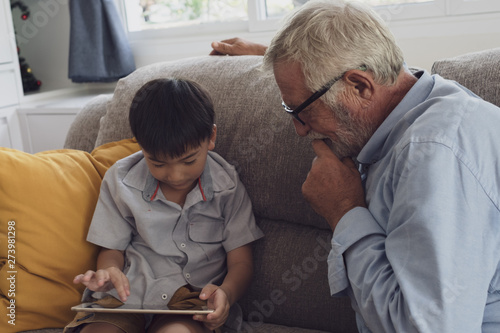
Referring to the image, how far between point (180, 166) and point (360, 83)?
20.2 inches

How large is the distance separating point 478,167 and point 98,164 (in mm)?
1085

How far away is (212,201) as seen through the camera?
1521mm

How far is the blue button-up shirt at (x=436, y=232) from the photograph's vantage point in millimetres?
896

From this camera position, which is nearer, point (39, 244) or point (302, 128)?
point (302, 128)

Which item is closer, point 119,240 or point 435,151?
point 435,151

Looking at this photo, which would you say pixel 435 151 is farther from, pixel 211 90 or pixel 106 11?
pixel 106 11

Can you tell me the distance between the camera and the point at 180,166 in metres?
1.42

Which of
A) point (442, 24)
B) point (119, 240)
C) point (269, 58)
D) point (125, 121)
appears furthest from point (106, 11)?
point (269, 58)

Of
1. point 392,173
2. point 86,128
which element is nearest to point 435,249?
point 392,173

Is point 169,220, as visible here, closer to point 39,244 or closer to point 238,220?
point 238,220

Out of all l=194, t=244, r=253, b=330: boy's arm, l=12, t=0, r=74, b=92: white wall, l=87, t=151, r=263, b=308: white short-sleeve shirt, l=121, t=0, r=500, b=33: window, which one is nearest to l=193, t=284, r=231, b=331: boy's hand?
l=194, t=244, r=253, b=330: boy's arm

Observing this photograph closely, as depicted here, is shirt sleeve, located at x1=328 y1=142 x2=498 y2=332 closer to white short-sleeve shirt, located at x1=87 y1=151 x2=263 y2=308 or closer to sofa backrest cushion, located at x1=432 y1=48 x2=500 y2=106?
sofa backrest cushion, located at x1=432 y1=48 x2=500 y2=106

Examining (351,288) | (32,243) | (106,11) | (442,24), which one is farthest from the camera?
(106,11)

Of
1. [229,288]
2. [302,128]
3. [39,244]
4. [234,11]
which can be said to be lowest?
[229,288]
